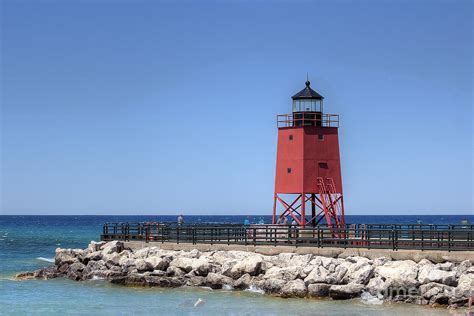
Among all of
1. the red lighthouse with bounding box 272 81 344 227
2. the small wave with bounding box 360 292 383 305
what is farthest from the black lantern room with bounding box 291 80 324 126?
the small wave with bounding box 360 292 383 305

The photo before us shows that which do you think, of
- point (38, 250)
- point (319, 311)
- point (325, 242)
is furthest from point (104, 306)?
→ point (38, 250)

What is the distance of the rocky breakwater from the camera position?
28172 millimetres

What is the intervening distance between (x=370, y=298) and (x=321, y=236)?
4.92 meters

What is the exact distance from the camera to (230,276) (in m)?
32.5

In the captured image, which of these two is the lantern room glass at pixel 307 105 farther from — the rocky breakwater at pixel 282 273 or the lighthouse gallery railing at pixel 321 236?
the rocky breakwater at pixel 282 273

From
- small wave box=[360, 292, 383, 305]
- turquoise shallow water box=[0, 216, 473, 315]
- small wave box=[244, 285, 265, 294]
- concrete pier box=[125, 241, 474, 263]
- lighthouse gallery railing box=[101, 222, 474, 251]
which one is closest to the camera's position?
turquoise shallow water box=[0, 216, 473, 315]

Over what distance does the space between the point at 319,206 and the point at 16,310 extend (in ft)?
52.2

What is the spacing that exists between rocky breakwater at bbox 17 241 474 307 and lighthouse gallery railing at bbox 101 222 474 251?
1129mm

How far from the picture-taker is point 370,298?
28.9 metres

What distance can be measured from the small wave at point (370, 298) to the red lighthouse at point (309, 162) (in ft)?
33.1

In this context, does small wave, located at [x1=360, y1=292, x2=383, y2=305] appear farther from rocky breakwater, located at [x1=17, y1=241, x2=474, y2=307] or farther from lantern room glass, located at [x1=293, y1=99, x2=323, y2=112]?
lantern room glass, located at [x1=293, y1=99, x2=323, y2=112]

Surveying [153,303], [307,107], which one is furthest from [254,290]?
[307,107]

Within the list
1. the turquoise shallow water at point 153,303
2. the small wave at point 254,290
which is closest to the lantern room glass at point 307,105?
the small wave at point 254,290

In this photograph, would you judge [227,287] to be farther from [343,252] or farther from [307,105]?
[307,105]
